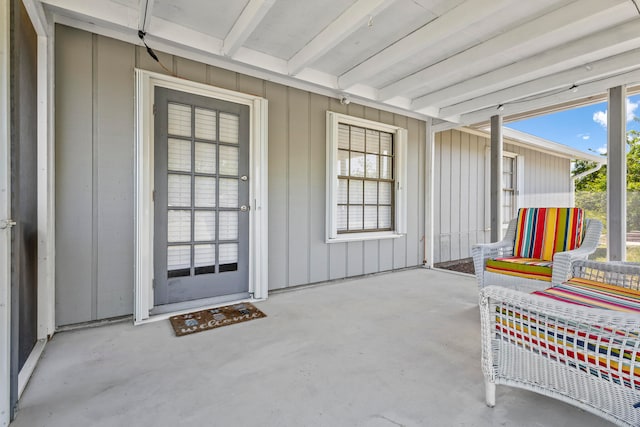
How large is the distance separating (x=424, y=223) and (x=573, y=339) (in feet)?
12.8

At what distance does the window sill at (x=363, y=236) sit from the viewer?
3981 millimetres

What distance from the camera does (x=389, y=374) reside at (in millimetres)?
1846

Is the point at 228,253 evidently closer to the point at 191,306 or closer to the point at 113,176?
the point at 191,306

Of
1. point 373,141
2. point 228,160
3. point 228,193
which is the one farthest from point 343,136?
point 228,193

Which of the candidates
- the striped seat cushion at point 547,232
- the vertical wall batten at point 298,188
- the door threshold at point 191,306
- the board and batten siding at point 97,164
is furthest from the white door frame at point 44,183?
the striped seat cushion at point 547,232

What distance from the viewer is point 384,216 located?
4645 millimetres

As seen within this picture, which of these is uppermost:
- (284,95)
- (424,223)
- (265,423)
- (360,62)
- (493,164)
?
(360,62)

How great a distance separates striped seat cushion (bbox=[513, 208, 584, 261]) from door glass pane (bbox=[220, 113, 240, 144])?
3.15 metres

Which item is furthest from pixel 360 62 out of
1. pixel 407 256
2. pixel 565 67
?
pixel 407 256

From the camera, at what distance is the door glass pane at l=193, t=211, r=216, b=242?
3074mm

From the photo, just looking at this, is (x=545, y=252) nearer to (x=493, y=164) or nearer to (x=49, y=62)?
(x=493, y=164)

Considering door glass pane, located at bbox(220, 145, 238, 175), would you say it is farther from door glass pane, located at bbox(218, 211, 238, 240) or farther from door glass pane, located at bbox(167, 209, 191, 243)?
door glass pane, located at bbox(167, 209, 191, 243)

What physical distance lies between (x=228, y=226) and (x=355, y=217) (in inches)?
71.7

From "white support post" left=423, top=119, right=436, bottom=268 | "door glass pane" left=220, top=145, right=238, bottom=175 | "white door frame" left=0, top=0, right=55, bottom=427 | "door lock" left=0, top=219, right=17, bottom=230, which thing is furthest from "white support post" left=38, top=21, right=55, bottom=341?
"white support post" left=423, top=119, right=436, bottom=268
